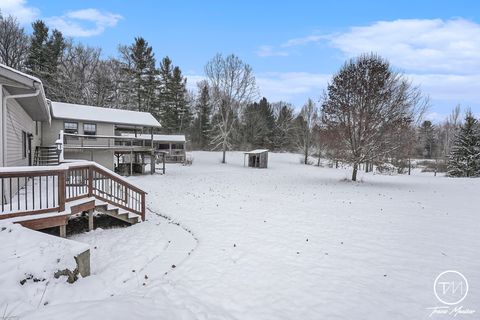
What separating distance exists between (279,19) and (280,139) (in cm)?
4029

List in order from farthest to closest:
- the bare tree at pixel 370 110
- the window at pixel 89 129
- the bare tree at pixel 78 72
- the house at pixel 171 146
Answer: the house at pixel 171 146
the bare tree at pixel 78 72
the window at pixel 89 129
the bare tree at pixel 370 110

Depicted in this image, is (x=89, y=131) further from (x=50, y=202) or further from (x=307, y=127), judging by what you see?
(x=307, y=127)

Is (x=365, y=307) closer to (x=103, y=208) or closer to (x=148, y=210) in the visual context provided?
(x=103, y=208)

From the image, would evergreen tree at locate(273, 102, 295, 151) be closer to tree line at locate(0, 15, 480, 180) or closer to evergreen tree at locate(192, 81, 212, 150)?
tree line at locate(0, 15, 480, 180)

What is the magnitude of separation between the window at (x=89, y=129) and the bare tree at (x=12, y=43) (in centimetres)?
1607

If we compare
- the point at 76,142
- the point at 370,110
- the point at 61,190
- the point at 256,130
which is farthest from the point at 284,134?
the point at 61,190

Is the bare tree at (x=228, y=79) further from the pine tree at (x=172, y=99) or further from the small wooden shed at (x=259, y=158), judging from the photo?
the pine tree at (x=172, y=99)

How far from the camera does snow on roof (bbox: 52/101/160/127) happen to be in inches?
807

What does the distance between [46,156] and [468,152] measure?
39737mm

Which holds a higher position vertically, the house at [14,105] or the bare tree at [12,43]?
the bare tree at [12,43]

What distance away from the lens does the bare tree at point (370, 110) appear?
1847 centimetres

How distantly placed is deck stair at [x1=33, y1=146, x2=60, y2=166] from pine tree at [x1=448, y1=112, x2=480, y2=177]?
38575 mm

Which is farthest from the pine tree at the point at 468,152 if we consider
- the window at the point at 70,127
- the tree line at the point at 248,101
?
the window at the point at 70,127

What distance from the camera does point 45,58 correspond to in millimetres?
31891
